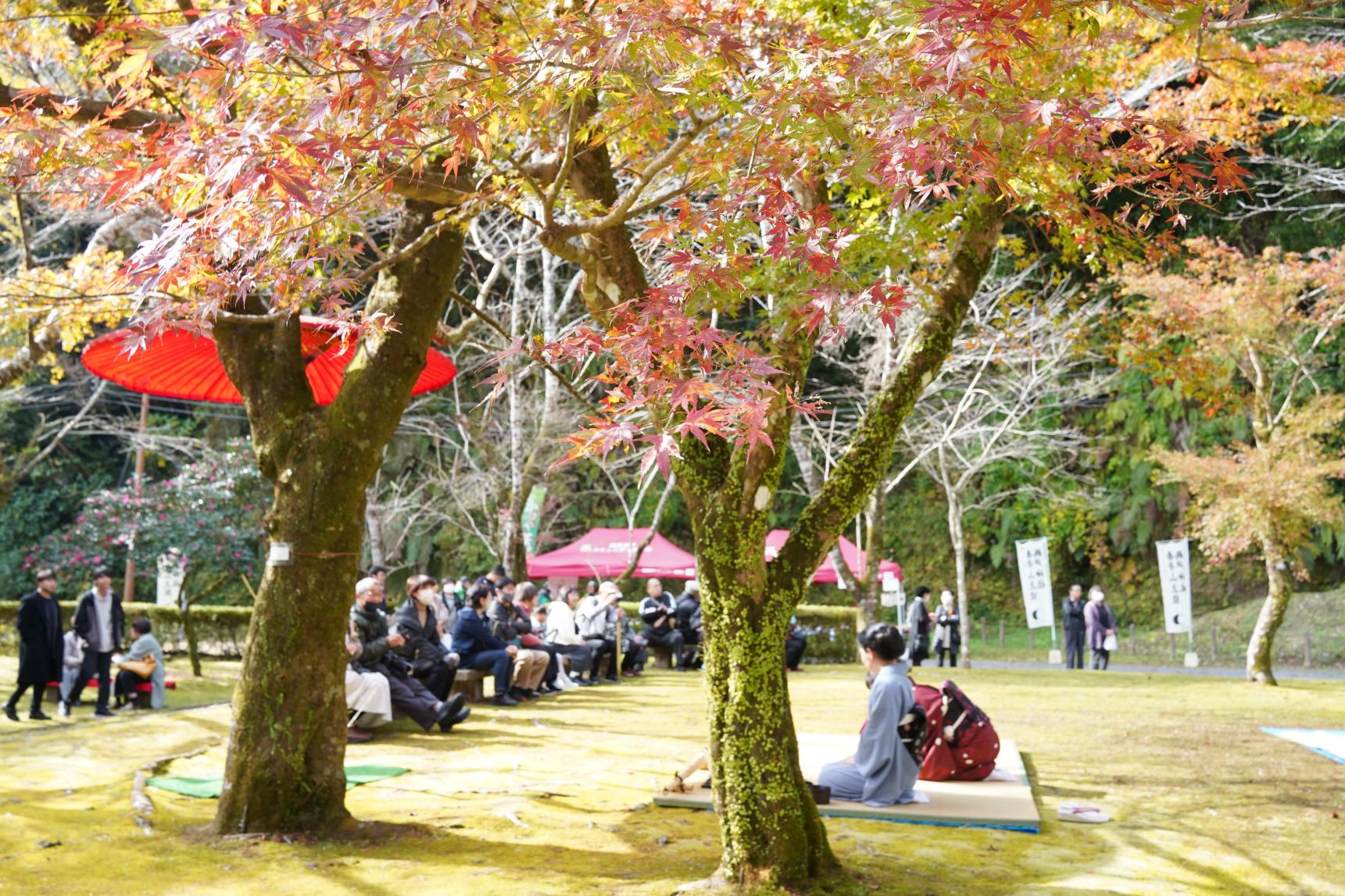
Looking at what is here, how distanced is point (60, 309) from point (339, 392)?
356cm

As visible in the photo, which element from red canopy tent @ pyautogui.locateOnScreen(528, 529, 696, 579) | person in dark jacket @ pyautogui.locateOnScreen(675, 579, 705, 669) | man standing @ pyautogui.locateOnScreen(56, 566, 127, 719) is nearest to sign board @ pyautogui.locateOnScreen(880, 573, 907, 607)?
red canopy tent @ pyautogui.locateOnScreen(528, 529, 696, 579)

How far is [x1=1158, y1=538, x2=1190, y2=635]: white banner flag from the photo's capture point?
57.0 ft

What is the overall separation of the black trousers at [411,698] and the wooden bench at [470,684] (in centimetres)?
173

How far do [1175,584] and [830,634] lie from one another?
568cm

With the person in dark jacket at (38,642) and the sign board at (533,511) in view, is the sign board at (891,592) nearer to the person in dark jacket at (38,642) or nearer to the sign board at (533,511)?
the sign board at (533,511)

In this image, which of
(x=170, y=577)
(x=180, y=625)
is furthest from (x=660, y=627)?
(x=170, y=577)

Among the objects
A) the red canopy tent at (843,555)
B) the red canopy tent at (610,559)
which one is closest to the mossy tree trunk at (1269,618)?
the red canopy tent at (843,555)

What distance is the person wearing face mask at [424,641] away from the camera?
10.0 metres

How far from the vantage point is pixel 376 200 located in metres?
4.06

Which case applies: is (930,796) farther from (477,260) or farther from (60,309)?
(477,260)

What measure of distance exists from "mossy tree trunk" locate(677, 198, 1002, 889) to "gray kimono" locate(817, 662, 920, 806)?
136 centimetres

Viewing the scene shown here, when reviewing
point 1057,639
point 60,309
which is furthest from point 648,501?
point 60,309

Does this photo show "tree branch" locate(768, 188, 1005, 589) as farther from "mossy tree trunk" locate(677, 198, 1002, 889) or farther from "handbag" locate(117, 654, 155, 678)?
"handbag" locate(117, 654, 155, 678)

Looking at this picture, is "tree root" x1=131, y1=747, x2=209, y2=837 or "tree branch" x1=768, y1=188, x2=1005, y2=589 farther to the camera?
"tree root" x1=131, y1=747, x2=209, y2=837
